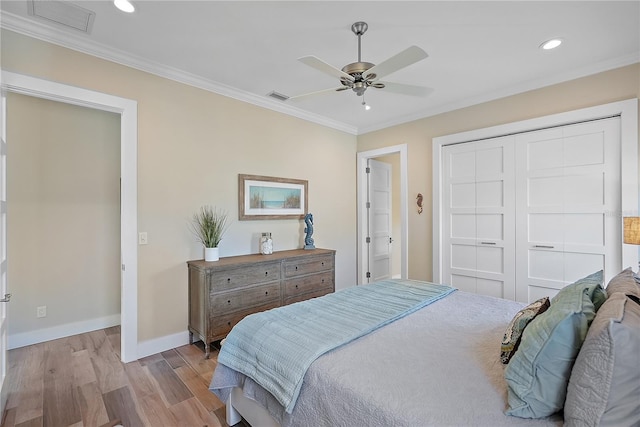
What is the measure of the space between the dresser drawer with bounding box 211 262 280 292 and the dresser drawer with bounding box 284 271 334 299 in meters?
0.22

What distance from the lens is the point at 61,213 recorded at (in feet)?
10.7

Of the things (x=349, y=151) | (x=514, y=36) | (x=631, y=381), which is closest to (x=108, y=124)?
(x=349, y=151)

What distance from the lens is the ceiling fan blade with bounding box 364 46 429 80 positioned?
173 centimetres

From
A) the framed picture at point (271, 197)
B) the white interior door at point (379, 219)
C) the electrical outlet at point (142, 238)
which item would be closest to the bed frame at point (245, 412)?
the electrical outlet at point (142, 238)

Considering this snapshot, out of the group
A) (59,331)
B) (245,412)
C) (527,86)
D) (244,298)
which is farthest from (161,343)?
(527,86)

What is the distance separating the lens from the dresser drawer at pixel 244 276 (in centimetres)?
280

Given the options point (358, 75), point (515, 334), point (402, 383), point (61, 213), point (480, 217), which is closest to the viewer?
point (402, 383)

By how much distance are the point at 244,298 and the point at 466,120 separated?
11.1 feet

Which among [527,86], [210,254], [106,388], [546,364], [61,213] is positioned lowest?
[106,388]

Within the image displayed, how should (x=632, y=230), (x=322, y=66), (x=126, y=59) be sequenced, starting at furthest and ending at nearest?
(x=126, y=59), (x=632, y=230), (x=322, y=66)

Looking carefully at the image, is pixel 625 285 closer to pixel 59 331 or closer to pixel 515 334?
pixel 515 334

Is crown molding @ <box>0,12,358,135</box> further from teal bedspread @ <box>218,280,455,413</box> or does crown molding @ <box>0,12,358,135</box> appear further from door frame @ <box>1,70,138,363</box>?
teal bedspread @ <box>218,280,455,413</box>

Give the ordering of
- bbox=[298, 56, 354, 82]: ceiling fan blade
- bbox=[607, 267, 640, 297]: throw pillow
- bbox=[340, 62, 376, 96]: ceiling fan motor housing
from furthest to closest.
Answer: bbox=[340, 62, 376, 96]: ceiling fan motor housing, bbox=[298, 56, 354, 82]: ceiling fan blade, bbox=[607, 267, 640, 297]: throw pillow

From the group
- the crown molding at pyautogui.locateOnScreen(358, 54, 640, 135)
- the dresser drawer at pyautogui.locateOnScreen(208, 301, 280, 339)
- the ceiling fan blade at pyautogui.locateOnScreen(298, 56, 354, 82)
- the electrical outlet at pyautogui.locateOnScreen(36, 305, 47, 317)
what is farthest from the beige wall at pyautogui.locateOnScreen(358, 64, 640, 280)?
the electrical outlet at pyautogui.locateOnScreen(36, 305, 47, 317)
